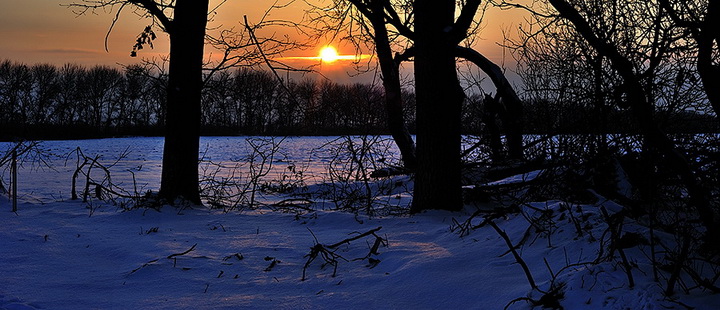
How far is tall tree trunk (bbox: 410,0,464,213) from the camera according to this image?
641cm

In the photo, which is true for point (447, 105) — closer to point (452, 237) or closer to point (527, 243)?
point (452, 237)

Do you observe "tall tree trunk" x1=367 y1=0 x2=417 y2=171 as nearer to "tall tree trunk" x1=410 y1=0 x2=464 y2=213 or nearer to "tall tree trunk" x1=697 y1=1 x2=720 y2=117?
"tall tree trunk" x1=410 y1=0 x2=464 y2=213

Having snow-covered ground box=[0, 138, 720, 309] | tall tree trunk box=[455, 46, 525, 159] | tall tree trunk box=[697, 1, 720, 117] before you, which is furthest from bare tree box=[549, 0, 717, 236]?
tall tree trunk box=[455, 46, 525, 159]

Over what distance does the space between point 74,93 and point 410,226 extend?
66527 millimetres

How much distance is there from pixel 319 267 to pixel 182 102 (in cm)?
422

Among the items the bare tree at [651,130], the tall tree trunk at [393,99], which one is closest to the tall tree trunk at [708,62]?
the bare tree at [651,130]

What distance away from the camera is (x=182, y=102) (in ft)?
24.9

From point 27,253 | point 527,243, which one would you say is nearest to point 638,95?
point 527,243

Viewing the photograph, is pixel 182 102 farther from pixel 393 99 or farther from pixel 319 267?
pixel 393 99

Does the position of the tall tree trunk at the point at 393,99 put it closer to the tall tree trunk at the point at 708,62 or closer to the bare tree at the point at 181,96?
the bare tree at the point at 181,96

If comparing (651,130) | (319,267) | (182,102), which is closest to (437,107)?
(319,267)

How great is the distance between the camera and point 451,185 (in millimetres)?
6578

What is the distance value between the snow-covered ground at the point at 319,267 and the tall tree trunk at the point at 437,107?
517 mm

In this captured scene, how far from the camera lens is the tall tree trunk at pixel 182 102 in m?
7.59
